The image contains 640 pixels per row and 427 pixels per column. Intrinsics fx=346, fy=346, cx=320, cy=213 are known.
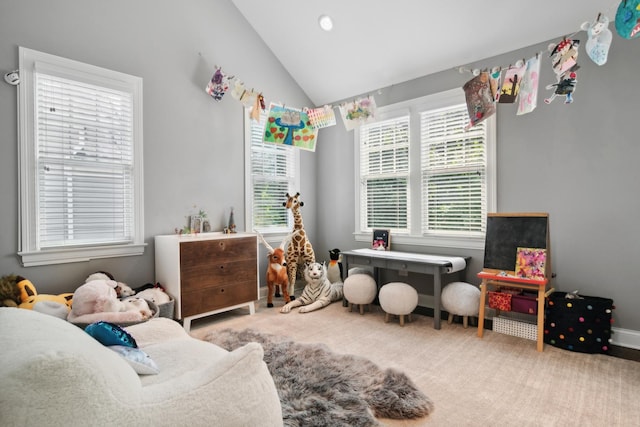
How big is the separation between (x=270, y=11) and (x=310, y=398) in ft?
12.7

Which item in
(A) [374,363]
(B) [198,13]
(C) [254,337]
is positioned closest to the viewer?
(A) [374,363]

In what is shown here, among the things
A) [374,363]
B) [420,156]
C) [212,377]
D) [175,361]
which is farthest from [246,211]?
[212,377]

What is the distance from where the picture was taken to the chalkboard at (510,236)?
9.36 ft

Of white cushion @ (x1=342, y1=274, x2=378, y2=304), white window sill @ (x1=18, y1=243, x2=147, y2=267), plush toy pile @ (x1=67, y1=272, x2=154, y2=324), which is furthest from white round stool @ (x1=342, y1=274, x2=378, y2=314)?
white window sill @ (x1=18, y1=243, x2=147, y2=267)

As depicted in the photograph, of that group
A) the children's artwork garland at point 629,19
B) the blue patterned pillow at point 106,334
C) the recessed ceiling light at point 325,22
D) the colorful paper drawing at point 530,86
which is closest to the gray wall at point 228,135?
the colorful paper drawing at point 530,86

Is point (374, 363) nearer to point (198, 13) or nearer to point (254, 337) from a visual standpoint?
point (254, 337)

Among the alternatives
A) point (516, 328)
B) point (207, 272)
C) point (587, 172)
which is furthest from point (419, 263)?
point (207, 272)

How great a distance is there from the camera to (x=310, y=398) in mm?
1932

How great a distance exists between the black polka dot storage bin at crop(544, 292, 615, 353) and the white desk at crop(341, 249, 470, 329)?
81 cm

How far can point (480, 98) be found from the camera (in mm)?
2967

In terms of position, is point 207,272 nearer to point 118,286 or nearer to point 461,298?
point 118,286

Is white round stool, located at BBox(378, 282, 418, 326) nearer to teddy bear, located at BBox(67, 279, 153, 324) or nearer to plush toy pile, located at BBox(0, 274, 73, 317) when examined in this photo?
teddy bear, located at BBox(67, 279, 153, 324)

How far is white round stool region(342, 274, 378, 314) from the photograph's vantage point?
3617 mm

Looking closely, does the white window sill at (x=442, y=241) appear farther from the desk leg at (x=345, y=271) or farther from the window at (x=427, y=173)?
the desk leg at (x=345, y=271)
